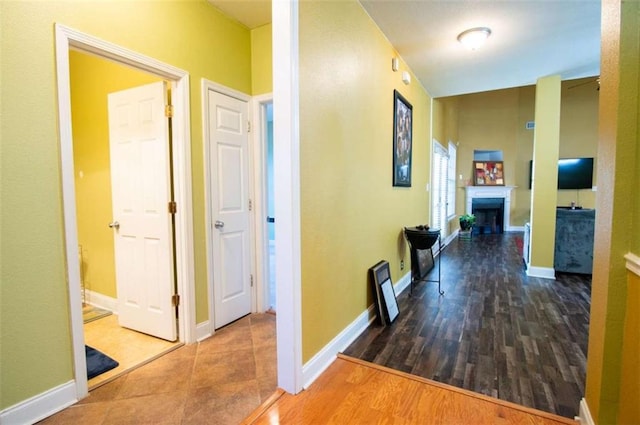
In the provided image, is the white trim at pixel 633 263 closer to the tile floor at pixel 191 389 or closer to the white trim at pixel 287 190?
the white trim at pixel 287 190

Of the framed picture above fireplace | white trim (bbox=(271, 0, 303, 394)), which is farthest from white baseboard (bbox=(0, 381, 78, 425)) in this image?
the framed picture above fireplace

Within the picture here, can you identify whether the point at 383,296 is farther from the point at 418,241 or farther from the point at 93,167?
the point at 93,167

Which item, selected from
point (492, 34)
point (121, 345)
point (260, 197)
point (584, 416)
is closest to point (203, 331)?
point (121, 345)

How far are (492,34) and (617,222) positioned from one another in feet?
7.94

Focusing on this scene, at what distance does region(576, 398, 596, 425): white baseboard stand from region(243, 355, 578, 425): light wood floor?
0.05 m

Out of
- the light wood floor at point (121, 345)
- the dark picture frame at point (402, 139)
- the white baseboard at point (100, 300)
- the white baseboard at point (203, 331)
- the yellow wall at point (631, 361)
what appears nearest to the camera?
the yellow wall at point (631, 361)

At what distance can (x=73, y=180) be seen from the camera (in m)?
1.67

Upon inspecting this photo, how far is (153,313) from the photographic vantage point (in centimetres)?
244

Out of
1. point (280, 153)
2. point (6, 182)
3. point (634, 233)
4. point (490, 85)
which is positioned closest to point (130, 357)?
point (6, 182)

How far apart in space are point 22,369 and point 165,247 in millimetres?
1021

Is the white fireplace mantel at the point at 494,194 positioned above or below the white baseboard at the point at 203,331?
above

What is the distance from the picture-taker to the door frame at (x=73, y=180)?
1.64m

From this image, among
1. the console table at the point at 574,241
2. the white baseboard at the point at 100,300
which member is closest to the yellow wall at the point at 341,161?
the white baseboard at the point at 100,300

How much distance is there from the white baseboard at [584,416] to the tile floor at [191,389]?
5.15 feet
